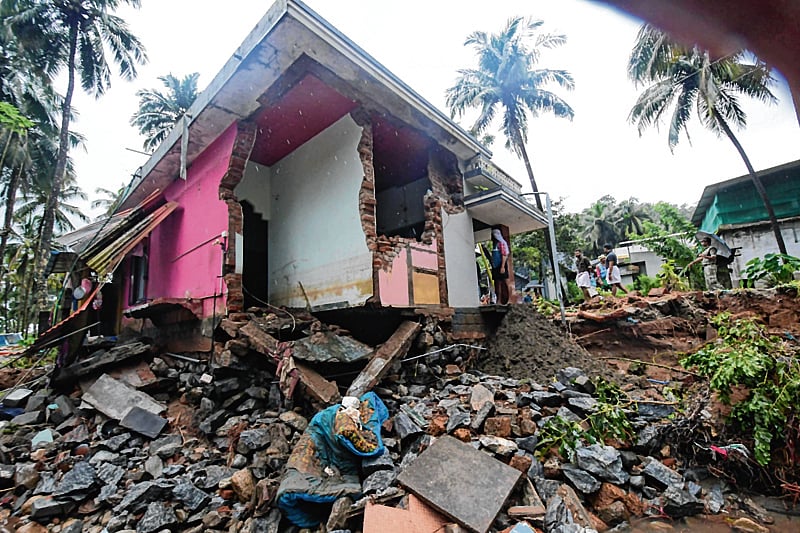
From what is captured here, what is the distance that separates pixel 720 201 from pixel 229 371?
73.2 feet

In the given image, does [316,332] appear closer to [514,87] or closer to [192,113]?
[192,113]

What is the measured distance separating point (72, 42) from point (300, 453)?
2143cm

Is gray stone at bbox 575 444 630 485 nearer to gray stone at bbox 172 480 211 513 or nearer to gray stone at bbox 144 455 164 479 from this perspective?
gray stone at bbox 172 480 211 513

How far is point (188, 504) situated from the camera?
3.85 meters

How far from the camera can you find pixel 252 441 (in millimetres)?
4512

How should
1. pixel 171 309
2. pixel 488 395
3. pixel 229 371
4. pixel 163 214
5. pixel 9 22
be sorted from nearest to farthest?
pixel 488 395 → pixel 229 371 → pixel 171 309 → pixel 163 214 → pixel 9 22

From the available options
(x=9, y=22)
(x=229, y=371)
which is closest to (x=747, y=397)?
(x=229, y=371)

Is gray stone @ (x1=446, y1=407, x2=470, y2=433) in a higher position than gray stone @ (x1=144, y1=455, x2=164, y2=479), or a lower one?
higher

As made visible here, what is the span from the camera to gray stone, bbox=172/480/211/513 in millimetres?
3838

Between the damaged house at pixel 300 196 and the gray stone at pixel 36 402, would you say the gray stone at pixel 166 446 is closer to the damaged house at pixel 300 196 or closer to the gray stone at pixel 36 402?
the damaged house at pixel 300 196

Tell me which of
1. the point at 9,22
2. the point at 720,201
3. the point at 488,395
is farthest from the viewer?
the point at 720,201

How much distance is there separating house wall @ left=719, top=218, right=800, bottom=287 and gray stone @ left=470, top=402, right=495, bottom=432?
1655 centimetres

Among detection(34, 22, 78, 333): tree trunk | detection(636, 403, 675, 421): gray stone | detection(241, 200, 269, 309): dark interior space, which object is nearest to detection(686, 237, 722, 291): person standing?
detection(636, 403, 675, 421): gray stone

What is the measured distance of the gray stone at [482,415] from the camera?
430 cm
